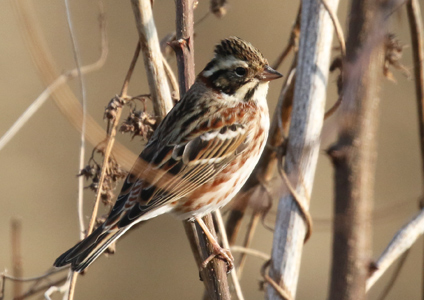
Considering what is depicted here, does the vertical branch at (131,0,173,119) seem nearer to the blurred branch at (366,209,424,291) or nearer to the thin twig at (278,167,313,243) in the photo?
the thin twig at (278,167,313,243)

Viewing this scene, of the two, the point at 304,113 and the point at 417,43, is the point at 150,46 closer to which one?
the point at 304,113

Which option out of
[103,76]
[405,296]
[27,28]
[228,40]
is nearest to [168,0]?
[103,76]

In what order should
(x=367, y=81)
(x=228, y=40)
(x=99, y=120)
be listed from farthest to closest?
(x=99, y=120), (x=228, y=40), (x=367, y=81)

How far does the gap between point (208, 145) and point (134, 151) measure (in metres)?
4.69

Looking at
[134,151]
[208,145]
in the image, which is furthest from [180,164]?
[134,151]

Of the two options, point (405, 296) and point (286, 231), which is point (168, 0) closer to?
point (405, 296)

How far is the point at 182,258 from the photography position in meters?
7.84

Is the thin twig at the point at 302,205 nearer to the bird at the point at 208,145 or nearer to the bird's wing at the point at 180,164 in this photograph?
the bird at the point at 208,145

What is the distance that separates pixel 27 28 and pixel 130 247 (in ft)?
19.7

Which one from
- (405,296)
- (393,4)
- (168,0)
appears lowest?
(405,296)

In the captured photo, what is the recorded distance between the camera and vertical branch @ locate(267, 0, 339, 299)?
281cm

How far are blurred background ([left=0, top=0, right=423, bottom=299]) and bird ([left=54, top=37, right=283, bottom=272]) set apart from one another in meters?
3.91

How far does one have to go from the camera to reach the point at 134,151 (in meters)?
8.05

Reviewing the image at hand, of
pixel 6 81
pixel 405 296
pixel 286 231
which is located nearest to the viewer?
pixel 286 231
